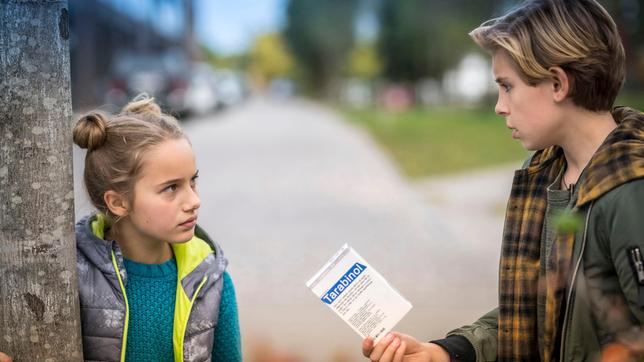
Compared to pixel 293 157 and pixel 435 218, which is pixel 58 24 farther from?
pixel 293 157

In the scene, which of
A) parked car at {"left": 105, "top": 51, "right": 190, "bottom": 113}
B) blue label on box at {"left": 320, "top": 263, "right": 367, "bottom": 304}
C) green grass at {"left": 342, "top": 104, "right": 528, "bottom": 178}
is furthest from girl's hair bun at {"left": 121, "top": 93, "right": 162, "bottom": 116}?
parked car at {"left": 105, "top": 51, "right": 190, "bottom": 113}

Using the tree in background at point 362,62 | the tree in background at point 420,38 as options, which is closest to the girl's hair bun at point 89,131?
the tree in background at point 420,38

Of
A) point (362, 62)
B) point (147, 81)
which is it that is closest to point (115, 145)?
point (147, 81)

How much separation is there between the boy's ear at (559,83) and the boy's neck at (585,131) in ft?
0.20

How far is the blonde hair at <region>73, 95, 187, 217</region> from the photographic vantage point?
236cm

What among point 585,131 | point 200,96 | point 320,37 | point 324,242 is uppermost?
point 320,37

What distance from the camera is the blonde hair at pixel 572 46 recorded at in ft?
7.03

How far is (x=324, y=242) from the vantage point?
7.54 m

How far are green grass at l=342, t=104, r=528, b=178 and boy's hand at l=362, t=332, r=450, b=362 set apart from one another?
10725 mm

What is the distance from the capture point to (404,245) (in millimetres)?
7500

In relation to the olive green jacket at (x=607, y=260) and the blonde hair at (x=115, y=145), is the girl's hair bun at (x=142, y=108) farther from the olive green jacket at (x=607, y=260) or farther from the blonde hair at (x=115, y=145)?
the olive green jacket at (x=607, y=260)

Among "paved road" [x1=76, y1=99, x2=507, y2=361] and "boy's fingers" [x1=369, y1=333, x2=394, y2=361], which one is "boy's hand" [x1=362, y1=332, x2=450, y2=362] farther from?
"paved road" [x1=76, y1=99, x2=507, y2=361]

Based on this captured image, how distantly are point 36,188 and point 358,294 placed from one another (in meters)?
0.89

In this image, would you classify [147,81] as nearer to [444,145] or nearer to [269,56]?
[444,145]
